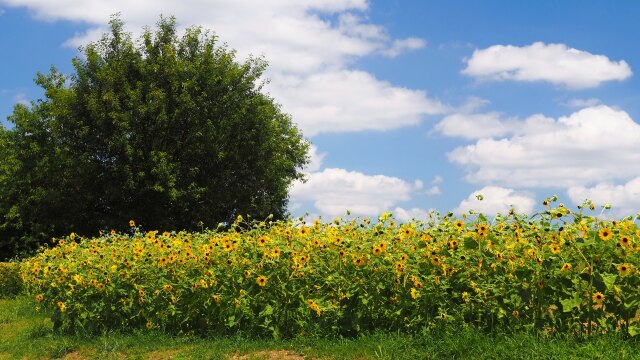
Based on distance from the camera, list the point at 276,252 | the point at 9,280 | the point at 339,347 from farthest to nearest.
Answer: the point at 9,280, the point at 276,252, the point at 339,347

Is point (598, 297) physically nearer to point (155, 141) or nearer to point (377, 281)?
point (377, 281)

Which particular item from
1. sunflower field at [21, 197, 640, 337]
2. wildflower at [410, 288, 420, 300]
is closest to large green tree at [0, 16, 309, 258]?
sunflower field at [21, 197, 640, 337]

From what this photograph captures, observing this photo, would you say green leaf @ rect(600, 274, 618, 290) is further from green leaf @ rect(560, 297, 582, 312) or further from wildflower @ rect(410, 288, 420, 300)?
wildflower @ rect(410, 288, 420, 300)

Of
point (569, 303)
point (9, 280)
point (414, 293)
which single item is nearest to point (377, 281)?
point (414, 293)

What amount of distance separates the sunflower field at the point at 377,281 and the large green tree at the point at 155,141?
562 inches

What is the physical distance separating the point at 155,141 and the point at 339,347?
18.6 m

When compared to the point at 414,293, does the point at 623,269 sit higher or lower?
higher

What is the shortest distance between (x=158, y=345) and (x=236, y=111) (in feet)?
58.5

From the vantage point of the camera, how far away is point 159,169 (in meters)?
23.0

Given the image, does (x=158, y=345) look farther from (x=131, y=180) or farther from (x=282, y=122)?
(x=282, y=122)

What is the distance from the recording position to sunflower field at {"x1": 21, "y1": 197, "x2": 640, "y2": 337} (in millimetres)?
6645

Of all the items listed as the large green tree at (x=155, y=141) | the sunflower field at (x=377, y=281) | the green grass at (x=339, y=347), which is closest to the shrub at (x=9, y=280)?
the large green tree at (x=155, y=141)

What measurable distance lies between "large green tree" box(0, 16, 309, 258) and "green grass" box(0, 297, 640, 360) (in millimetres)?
14282

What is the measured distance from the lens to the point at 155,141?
2420 cm
